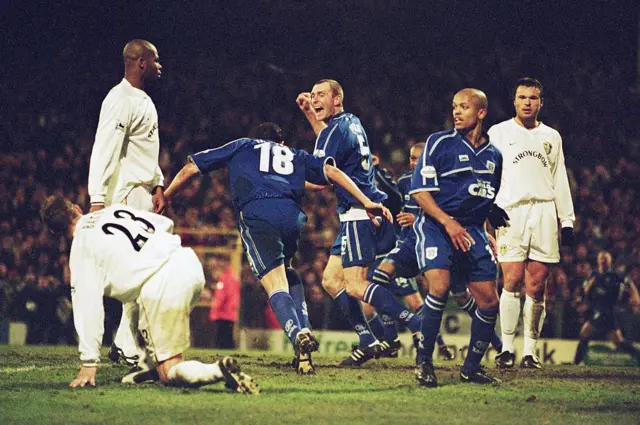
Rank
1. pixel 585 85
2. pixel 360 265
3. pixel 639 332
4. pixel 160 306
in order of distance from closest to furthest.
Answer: pixel 160 306 → pixel 360 265 → pixel 639 332 → pixel 585 85

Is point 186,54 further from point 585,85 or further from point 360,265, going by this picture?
point 360,265

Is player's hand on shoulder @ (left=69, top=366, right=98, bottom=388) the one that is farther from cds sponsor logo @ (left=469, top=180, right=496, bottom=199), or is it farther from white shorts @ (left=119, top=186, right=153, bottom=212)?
cds sponsor logo @ (left=469, top=180, right=496, bottom=199)

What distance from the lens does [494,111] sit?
976 inches

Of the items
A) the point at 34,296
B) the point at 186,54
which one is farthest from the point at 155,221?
the point at 186,54

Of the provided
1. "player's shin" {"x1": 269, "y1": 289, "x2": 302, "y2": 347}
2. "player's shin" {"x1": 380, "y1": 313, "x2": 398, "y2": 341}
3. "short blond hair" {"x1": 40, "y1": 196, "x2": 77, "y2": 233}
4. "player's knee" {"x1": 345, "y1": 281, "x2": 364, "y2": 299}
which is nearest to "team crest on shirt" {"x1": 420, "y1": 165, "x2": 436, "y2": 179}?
"player's shin" {"x1": 269, "y1": 289, "x2": 302, "y2": 347}

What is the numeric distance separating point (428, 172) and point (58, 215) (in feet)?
8.96

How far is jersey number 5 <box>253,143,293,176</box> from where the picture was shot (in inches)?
321

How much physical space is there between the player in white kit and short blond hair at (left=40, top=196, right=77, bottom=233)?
4570mm

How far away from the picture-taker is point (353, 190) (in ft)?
26.1

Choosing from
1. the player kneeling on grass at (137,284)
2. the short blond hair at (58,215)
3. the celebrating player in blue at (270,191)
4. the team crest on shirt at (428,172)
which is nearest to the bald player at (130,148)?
the celebrating player in blue at (270,191)

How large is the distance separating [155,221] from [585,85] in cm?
2109

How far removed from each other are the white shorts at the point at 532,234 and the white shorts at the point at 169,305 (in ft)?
13.2

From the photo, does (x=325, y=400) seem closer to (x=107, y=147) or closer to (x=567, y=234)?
(x=107, y=147)

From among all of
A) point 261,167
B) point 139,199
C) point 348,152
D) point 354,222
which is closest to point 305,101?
point 348,152
